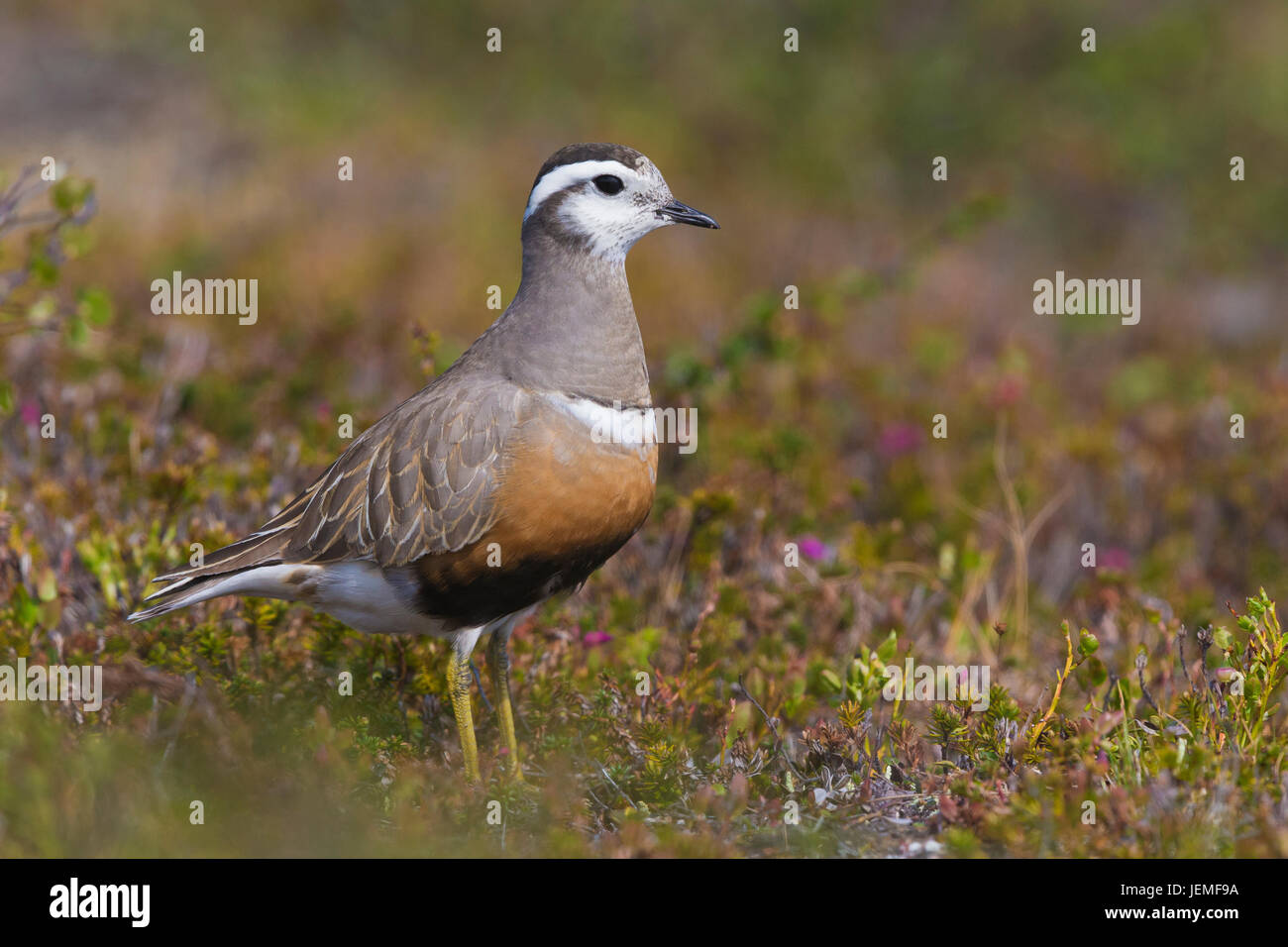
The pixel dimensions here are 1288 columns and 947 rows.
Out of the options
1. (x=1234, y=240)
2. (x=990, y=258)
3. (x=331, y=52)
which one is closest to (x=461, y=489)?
(x=990, y=258)

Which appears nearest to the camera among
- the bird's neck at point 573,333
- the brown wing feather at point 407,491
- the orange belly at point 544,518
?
the orange belly at point 544,518

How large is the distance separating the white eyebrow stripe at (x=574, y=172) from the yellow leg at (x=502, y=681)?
196cm

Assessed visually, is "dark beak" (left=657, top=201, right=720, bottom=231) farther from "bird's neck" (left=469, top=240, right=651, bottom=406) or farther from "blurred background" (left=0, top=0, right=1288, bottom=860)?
"blurred background" (left=0, top=0, right=1288, bottom=860)

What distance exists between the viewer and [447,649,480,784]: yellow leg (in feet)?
18.1

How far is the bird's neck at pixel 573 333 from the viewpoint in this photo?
217 inches

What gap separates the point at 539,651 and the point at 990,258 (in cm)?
1086

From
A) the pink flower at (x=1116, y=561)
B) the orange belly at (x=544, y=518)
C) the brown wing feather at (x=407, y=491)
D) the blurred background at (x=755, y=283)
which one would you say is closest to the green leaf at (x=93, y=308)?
the blurred background at (x=755, y=283)

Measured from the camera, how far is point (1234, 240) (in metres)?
15.5

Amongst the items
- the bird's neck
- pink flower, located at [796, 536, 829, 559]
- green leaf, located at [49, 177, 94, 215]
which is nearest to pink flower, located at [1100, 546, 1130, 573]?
pink flower, located at [796, 536, 829, 559]

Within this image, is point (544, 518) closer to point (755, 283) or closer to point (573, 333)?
point (573, 333)

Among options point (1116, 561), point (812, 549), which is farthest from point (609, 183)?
point (1116, 561)

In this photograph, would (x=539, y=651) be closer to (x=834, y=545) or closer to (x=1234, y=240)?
(x=834, y=545)

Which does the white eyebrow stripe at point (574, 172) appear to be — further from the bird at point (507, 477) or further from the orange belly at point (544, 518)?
the orange belly at point (544, 518)

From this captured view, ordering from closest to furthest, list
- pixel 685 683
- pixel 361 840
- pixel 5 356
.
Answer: pixel 361 840 → pixel 685 683 → pixel 5 356
